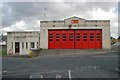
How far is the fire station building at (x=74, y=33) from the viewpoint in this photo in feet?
123

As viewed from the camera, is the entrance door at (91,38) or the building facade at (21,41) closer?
the entrance door at (91,38)

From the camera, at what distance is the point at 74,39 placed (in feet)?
124

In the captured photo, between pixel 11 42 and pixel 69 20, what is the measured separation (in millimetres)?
11605

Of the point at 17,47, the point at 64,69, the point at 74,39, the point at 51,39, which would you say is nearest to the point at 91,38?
the point at 74,39

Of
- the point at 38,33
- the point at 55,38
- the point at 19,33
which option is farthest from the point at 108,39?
the point at 19,33

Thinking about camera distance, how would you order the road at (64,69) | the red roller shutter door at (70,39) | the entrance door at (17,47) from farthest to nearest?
the entrance door at (17,47)
the red roller shutter door at (70,39)
the road at (64,69)

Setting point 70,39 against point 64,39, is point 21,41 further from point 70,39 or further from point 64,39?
point 70,39

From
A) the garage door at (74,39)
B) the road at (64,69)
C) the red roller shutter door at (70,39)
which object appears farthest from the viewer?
the red roller shutter door at (70,39)

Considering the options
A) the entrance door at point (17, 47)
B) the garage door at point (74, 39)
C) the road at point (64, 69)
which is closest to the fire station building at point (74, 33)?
the garage door at point (74, 39)

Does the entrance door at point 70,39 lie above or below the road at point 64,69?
above

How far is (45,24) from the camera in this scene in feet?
125

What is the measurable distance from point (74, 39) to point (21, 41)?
10098 mm

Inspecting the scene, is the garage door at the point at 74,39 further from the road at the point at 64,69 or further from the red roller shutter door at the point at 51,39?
the road at the point at 64,69

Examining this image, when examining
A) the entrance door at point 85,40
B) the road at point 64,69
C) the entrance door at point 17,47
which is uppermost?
the entrance door at point 85,40
